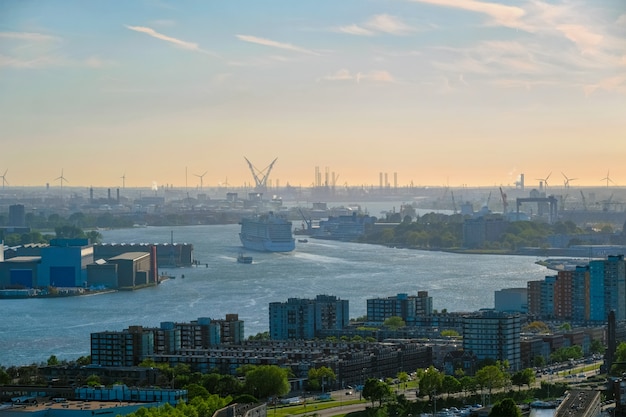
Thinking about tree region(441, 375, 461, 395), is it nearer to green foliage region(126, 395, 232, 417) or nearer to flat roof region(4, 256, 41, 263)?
green foliage region(126, 395, 232, 417)

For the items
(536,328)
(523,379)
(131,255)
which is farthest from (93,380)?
(131,255)

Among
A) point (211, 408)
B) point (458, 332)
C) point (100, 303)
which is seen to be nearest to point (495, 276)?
point (100, 303)

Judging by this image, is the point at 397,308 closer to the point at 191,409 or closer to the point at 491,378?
the point at 491,378

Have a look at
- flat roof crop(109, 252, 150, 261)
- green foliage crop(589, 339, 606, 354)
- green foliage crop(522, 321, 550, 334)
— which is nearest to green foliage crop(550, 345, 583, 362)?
green foliage crop(589, 339, 606, 354)

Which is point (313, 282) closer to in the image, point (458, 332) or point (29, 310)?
point (29, 310)

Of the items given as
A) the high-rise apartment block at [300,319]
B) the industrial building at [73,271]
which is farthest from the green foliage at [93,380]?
the industrial building at [73,271]
